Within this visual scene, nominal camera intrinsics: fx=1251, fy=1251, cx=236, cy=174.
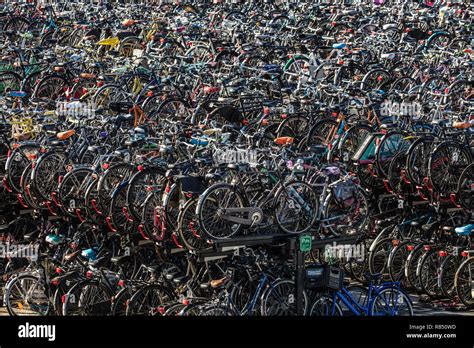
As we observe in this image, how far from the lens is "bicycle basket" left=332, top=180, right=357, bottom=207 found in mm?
18625

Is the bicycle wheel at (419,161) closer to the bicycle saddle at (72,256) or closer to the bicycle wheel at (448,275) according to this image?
the bicycle wheel at (448,275)

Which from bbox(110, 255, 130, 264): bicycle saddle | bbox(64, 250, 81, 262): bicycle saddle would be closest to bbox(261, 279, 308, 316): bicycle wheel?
bbox(110, 255, 130, 264): bicycle saddle

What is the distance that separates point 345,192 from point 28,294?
499 cm

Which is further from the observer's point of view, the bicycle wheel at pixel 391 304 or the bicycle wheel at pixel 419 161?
the bicycle wheel at pixel 419 161

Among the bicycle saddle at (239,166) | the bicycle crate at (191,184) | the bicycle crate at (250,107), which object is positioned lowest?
the bicycle crate at (191,184)

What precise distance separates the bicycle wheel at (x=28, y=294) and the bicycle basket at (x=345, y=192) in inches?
179

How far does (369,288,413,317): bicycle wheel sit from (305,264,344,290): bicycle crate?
84 cm

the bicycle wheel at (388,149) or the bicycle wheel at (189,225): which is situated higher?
the bicycle wheel at (388,149)

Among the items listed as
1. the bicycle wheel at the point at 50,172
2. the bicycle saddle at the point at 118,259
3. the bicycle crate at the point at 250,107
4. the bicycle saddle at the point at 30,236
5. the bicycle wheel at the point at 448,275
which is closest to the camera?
the bicycle saddle at the point at 118,259

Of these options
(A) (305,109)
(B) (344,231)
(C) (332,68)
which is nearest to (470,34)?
(C) (332,68)

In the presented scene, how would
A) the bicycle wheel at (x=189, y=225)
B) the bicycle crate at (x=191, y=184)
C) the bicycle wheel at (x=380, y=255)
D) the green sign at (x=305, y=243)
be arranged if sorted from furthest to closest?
1. the bicycle wheel at (x=380, y=255)
2. the green sign at (x=305, y=243)
3. the bicycle crate at (x=191, y=184)
4. the bicycle wheel at (x=189, y=225)

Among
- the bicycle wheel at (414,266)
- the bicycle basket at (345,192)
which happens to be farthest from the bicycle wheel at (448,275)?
the bicycle basket at (345,192)

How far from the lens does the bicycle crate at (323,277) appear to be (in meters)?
17.4

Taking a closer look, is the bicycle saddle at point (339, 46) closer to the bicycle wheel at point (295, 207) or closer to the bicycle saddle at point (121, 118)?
the bicycle saddle at point (121, 118)
